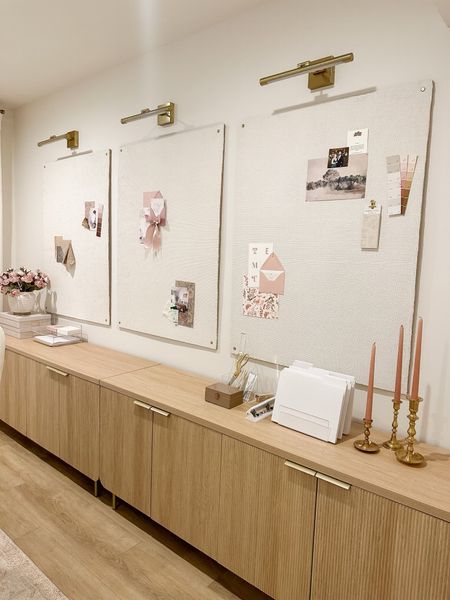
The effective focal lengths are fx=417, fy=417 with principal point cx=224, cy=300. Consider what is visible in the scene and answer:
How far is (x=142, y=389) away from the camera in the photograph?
2.11 metres

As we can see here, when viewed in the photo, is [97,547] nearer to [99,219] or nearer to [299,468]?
[299,468]

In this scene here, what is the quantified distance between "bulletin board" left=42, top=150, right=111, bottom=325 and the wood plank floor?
1.14 m

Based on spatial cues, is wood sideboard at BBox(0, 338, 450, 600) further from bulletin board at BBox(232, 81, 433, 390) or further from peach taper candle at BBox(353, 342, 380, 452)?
bulletin board at BBox(232, 81, 433, 390)

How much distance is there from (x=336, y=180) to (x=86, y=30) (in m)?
1.70

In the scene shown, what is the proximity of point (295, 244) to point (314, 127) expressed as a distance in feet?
1.72

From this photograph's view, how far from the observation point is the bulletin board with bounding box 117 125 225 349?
2.28m

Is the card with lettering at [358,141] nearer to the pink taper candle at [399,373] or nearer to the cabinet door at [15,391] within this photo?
the pink taper candle at [399,373]

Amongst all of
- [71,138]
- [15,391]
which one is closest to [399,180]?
[71,138]

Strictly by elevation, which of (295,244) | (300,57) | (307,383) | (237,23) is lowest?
(307,383)

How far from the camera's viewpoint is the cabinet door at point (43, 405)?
2582mm

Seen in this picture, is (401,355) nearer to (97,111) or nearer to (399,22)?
(399,22)

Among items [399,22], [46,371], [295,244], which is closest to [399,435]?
[295,244]

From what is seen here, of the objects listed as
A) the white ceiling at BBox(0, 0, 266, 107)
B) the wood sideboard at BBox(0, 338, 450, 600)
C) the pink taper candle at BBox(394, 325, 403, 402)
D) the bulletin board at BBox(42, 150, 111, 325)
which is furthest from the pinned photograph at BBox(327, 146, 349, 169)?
the bulletin board at BBox(42, 150, 111, 325)

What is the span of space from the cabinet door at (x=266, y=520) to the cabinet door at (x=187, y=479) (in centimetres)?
6
